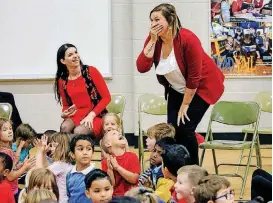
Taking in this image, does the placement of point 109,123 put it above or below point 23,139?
above

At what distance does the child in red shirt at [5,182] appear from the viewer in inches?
136

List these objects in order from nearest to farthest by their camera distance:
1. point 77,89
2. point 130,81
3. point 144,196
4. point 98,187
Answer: point 144,196
point 98,187
point 77,89
point 130,81

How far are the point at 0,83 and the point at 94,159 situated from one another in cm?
171

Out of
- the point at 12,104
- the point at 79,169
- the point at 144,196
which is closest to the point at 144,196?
the point at 144,196

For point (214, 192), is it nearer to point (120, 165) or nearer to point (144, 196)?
point (144, 196)

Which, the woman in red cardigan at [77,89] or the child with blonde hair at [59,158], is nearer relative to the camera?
the child with blonde hair at [59,158]

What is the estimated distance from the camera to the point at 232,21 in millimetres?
7086

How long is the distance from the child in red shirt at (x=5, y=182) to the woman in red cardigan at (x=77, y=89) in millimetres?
1044

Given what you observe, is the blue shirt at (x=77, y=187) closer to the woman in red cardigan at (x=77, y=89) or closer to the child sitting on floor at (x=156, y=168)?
the child sitting on floor at (x=156, y=168)

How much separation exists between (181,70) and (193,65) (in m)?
0.11

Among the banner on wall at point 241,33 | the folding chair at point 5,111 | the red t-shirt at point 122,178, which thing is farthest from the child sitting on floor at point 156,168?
the banner on wall at point 241,33

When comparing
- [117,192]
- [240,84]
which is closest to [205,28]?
[240,84]

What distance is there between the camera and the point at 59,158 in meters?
4.16

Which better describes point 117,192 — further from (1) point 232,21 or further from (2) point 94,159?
(1) point 232,21
